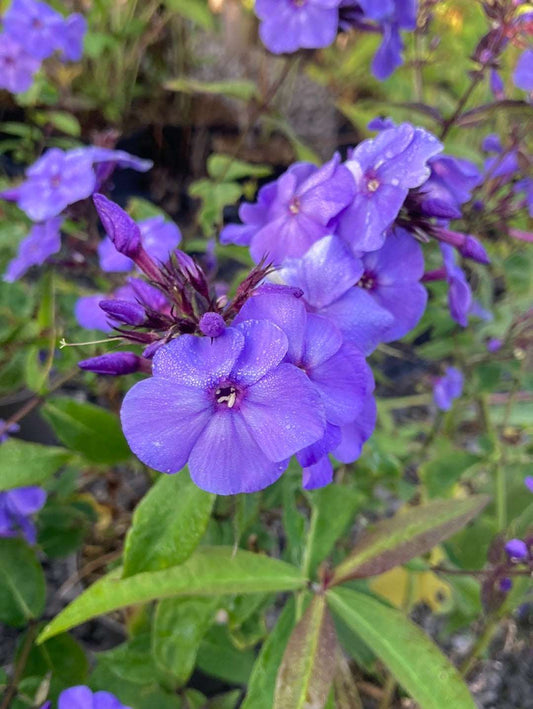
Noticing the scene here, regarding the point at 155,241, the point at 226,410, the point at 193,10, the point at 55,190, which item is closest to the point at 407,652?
the point at 226,410

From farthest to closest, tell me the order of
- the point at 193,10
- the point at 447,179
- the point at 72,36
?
A: the point at 193,10, the point at 72,36, the point at 447,179

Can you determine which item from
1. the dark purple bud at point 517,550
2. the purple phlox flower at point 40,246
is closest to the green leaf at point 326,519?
the dark purple bud at point 517,550

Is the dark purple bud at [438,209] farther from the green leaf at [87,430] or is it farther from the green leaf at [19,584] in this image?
the green leaf at [19,584]

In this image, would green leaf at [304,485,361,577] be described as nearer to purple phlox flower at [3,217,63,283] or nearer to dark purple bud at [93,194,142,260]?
dark purple bud at [93,194,142,260]

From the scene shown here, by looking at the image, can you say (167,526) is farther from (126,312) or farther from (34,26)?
(34,26)

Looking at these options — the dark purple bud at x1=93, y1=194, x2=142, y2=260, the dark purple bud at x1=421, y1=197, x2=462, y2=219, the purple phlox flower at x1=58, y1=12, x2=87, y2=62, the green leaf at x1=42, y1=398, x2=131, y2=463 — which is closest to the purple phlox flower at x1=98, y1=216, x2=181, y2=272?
the green leaf at x1=42, y1=398, x2=131, y2=463

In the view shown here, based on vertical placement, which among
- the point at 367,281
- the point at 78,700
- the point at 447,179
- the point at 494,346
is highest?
the point at 447,179
